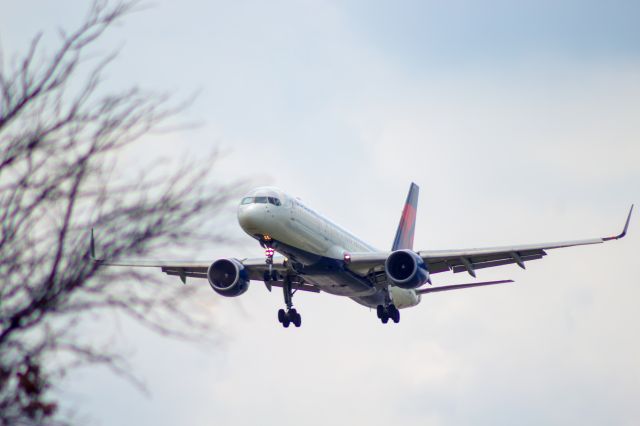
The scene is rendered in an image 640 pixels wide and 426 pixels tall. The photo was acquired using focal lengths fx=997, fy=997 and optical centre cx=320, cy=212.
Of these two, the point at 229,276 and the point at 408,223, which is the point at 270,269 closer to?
the point at 229,276

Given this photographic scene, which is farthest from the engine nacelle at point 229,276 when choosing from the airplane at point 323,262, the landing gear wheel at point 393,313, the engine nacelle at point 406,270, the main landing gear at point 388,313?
the landing gear wheel at point 393,313

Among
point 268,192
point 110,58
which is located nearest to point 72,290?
point 110,58

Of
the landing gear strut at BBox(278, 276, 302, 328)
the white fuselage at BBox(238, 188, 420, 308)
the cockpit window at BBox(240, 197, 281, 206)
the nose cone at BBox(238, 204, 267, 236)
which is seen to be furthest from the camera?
the landing gear strut at BBox(278, 276, 302, 328)

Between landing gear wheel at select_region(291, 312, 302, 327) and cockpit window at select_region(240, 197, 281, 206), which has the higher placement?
cockpit window at select_region(240, 197, 281, 206)

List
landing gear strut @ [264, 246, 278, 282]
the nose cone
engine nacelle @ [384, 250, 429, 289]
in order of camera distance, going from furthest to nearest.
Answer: engine nacelle @ [384, 250, 429, 289] < landing gear strut @ [264, 246, 278, 282] < the nose cone

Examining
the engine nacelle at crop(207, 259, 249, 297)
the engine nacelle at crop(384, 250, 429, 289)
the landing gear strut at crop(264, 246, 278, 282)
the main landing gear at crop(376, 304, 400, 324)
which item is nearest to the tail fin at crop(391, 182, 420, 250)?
the main landing gear at crop(376, 304, 400, 324)

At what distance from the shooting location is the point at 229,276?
163 ft

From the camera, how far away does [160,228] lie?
29.9ft

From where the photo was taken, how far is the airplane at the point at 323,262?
44312 mm

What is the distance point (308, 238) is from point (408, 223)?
2290cm

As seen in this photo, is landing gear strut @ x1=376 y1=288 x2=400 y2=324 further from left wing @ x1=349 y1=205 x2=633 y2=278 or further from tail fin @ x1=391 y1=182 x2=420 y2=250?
tail fin @ x1=391 y1=182 x2=420 y2=250

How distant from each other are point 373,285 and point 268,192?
9.59 m

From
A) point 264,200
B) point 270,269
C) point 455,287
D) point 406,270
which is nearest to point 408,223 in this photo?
point 455,287

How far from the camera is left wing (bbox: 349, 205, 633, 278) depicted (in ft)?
154
